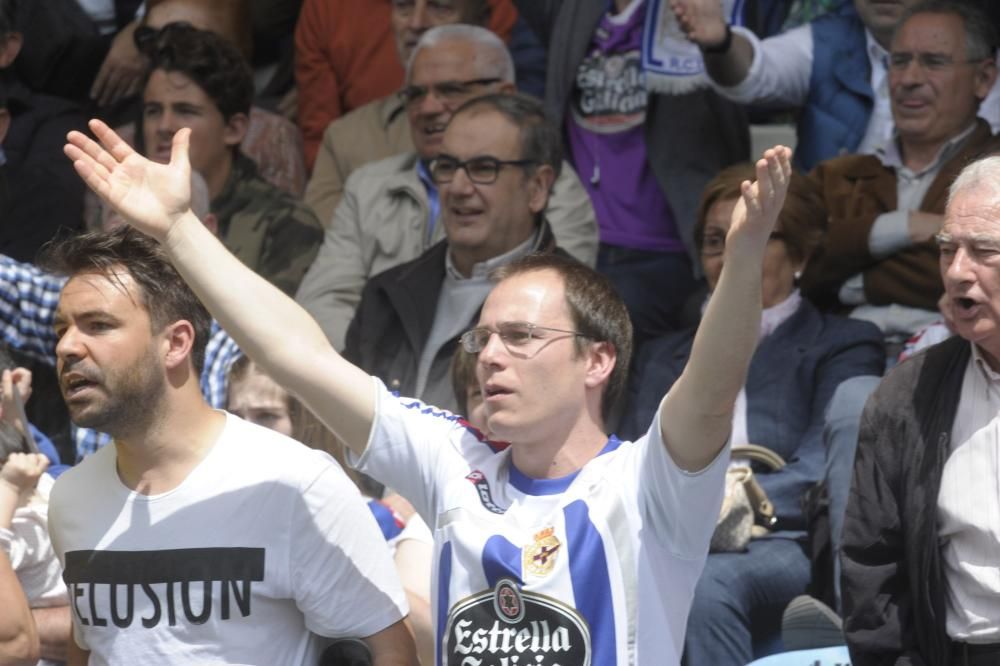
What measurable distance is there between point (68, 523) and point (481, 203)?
7.32 feet

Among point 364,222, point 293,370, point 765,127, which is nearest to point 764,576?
point 293,370

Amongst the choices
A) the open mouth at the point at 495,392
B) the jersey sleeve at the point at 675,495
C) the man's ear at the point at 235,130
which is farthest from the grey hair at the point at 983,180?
the man's ear at the point at 235,130

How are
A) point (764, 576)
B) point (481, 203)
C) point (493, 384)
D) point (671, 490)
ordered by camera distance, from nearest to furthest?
point (671, 490)
point (493, 384)
point (764, 576)
point (481, 203)

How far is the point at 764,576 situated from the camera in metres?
4.82

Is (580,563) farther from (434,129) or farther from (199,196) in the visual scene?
(434,129)

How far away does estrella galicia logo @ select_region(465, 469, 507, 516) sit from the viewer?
141 inches

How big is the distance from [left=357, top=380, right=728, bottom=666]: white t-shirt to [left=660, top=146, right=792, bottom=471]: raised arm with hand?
13cm

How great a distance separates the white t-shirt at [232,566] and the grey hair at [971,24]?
2.96 m

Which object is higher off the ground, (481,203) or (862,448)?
(481,203)

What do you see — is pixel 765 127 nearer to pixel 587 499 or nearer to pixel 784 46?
pixel 784 46

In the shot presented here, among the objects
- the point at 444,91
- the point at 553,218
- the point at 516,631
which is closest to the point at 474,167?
the point at 553,218

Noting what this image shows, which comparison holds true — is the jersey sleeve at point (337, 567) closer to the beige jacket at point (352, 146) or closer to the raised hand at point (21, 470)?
the raised hand at point (21, 470)

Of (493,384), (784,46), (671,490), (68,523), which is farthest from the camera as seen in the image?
(784,46)

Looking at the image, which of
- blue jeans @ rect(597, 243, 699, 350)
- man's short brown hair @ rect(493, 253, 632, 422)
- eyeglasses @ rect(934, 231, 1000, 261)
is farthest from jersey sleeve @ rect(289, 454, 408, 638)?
blue jeans @ rect(597, 243, 699, 350)
